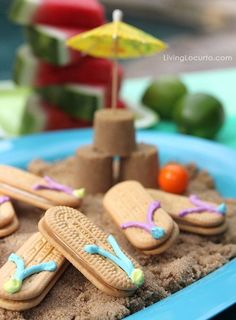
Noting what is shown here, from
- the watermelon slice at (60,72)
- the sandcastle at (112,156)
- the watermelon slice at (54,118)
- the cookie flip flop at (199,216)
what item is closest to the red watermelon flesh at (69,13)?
the watermelon slice at (60,72)

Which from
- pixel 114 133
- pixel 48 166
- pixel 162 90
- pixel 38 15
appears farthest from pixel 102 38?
pixel 162 90

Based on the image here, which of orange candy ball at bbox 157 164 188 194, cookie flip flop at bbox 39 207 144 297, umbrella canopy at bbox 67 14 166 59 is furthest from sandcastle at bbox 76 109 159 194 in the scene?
cookie flip flop at bbox 39 207 144 297

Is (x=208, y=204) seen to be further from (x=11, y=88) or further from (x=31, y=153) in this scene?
(x=11, y=88)

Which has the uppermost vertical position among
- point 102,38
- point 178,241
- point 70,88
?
point 102,38

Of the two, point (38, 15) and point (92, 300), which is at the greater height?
point (38, 15)

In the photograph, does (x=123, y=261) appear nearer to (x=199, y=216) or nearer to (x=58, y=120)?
(x=199, y=216)

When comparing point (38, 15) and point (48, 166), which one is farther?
point (38, 15)

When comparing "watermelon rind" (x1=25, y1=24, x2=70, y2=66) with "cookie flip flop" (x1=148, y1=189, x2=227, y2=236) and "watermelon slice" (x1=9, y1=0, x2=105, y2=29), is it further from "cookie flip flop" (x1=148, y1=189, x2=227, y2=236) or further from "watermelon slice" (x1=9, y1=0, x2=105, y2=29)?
"cookie flip flop" (x1=148, y1=189, x2=227, y2=236)

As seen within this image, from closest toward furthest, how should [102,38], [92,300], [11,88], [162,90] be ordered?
[92,300]
[102,38]
[162,90]
[11,88]

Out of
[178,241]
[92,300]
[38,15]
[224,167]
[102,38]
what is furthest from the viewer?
[38,15]
